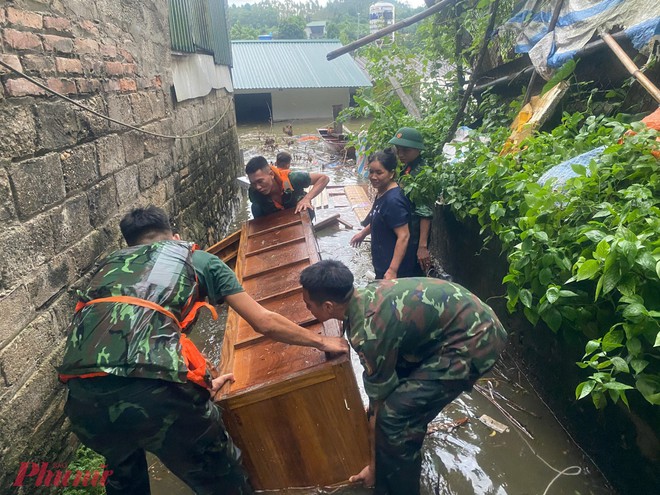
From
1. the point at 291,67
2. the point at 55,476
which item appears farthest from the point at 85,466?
the point at 291,67

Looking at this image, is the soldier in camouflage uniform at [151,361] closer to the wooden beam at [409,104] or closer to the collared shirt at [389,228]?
the collared shirt at [389,228]

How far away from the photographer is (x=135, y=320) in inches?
75.4

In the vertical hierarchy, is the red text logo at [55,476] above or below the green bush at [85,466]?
above

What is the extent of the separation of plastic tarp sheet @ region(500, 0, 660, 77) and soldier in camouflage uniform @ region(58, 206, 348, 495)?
3.84 meters

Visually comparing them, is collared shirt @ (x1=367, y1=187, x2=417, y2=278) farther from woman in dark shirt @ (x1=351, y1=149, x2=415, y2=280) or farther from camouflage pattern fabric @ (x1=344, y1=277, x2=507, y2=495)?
camouflage pattern fabric @ (x1=344, y1=277, x2=507, y2=495)

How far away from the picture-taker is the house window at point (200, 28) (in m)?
5.45

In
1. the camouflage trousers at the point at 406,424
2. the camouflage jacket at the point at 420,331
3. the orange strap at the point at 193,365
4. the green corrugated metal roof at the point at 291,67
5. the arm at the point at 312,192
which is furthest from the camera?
the green corrugated metal roof at the point at 291,67

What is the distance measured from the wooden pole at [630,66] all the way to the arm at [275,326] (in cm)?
307

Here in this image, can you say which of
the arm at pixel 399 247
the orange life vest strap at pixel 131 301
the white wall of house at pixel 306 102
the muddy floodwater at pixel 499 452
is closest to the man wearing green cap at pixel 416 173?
the arm at pixel 399 247

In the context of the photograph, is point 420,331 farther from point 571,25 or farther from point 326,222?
point 326,222

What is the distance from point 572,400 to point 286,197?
319 cm

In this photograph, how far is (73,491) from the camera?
8.21 ft

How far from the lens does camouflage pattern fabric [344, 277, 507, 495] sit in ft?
7.07

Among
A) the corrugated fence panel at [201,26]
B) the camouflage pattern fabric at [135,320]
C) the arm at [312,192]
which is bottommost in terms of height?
the arm at [312,192]
